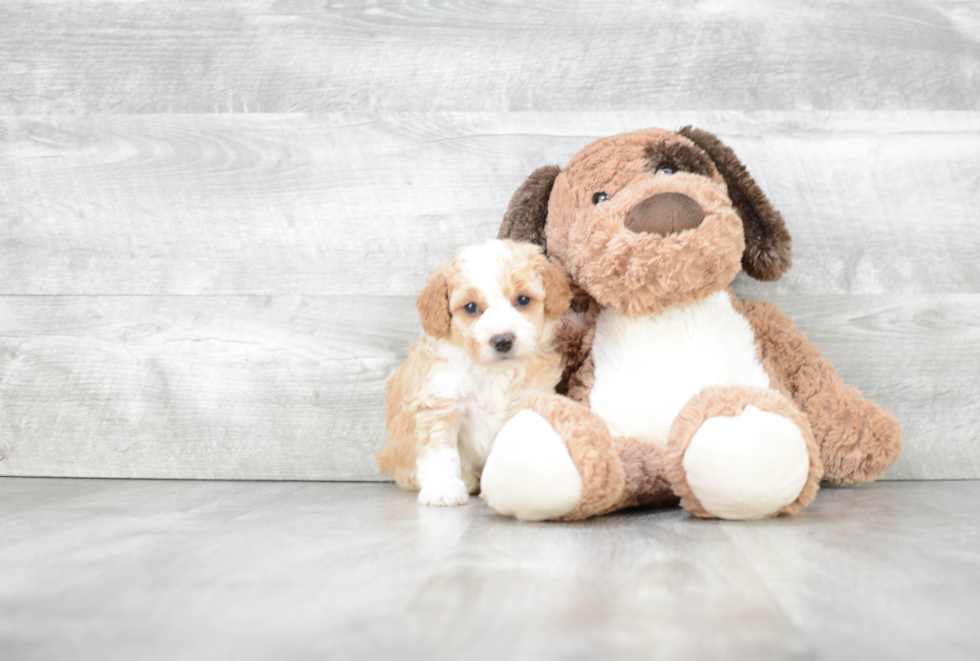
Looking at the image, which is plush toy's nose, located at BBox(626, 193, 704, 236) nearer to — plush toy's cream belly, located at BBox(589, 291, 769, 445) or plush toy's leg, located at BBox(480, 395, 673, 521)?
plush toy's cream belly, located at BBox(589, 291, 769, 445)

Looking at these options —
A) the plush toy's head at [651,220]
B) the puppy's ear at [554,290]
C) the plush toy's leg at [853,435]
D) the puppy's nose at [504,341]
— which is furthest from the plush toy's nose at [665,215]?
the plush toy's leg at [853,435]

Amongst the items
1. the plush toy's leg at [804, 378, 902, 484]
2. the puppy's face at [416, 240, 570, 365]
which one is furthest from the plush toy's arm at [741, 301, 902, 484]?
the puppy's face at [416, 240, 570, 365]

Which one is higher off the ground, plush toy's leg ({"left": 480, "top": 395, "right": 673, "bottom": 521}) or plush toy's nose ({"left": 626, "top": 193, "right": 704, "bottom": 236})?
plush toy's nose ({"left": 626, "top": 193, "right": 704, "bottom": 236})

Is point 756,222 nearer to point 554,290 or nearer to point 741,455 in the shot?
point 554,290

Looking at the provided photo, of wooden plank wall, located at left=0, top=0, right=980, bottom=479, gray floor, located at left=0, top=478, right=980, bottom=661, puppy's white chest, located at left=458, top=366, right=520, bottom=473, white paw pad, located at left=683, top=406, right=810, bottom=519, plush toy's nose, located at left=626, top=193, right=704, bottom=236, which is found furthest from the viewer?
wooden plank wall, located at left=0, top=0, right=980, bottom=479

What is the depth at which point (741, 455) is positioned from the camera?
87cm

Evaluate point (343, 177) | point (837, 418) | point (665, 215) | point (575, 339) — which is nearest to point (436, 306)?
point (575, 339)

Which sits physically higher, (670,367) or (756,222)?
(756,222)

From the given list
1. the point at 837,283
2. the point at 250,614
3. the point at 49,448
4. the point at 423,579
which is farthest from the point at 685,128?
the point at 49,448

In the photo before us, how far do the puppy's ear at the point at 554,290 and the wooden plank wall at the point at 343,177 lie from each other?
0.33m

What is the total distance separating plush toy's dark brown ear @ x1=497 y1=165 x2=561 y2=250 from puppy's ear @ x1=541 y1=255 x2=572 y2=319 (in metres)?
0.12

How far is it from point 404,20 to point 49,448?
1.05 m

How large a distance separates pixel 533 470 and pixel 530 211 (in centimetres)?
50

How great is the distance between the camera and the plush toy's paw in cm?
89
